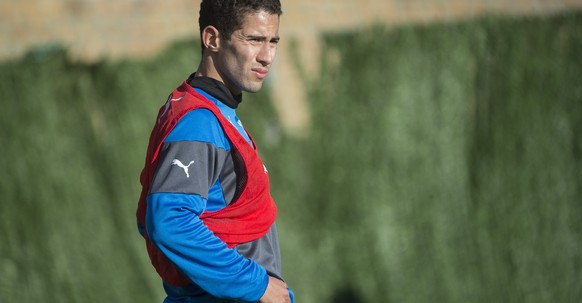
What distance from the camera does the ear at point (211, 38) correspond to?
3012mm

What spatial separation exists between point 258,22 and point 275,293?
842 millimetres

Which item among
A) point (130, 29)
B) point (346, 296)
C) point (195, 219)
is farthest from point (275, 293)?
point (130, 29)

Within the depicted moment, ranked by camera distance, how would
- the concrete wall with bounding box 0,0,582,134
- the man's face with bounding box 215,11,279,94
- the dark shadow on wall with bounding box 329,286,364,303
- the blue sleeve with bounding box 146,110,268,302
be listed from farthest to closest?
the concrete wall with bounding box 0,0,582,134, the dark shadow on wall with bounding box 329,286,364,303, the man's face with bounding box 215,11,279,94, the blue sleeve with bounding box 146,110,268,302

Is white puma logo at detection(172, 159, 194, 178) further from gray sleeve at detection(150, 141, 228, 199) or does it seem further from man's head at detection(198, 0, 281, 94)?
man's head at detection(198, 0, 281, 94)

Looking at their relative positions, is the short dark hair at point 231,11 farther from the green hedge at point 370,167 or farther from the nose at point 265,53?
the green hedge at point 370,167

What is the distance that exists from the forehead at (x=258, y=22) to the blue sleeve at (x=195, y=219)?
12.6 inches

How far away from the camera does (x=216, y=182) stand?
2875 millimetres

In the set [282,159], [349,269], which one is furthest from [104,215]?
[349,269]

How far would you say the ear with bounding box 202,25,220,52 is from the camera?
3.01 m

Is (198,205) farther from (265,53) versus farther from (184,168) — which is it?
(265,53)

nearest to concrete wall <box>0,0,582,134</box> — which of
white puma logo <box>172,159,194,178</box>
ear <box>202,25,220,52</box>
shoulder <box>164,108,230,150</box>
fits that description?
ear <box>202,25,220,52</box>

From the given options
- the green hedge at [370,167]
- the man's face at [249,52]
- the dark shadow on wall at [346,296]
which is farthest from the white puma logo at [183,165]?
the dark shadow on wall at [346,296]

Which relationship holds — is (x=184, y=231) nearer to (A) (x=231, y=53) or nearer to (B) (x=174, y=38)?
(A) (x=231, y=53)

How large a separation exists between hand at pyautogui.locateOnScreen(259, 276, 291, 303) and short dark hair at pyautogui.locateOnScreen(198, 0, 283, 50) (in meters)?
0.78
